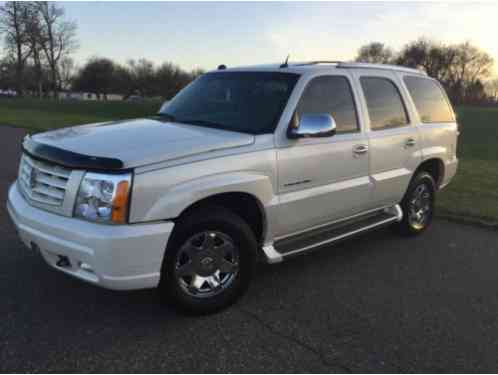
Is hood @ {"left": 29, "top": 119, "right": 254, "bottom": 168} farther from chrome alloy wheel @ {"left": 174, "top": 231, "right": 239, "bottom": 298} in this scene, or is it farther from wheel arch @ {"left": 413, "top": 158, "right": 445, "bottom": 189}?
wheel arch @ {"left": 413, "top": 158, "right": 445, "bottom": 189}

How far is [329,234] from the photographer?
14.3ft

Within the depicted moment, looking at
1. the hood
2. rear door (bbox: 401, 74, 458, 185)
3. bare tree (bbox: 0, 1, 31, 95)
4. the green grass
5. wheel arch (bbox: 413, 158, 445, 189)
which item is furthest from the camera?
bare tree (bbox: 0, 1, 31, 95)

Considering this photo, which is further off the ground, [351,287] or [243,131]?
[243,131]

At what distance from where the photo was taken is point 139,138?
11.3 ft

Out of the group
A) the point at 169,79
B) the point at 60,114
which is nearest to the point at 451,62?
the point at 169,79

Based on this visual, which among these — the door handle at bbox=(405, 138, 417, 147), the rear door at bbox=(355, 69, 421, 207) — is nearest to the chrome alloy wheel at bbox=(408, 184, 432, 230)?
the rear door at bbox=(355, 69, 421, 207)

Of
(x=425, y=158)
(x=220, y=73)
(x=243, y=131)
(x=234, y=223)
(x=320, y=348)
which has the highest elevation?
(x=220, y=73)

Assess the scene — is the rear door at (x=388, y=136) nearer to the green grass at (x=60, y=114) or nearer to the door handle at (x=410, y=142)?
the door handle at (x=410, y=142)

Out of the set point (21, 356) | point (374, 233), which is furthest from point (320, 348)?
point (374, 233)

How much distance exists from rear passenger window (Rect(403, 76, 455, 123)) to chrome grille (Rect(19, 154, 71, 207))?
13.2 ft

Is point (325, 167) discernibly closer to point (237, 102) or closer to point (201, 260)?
point (237, 102)

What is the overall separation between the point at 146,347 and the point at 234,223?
1070mm

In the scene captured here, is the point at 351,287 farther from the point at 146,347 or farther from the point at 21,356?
the point at 21,356

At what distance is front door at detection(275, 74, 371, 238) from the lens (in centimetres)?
387
